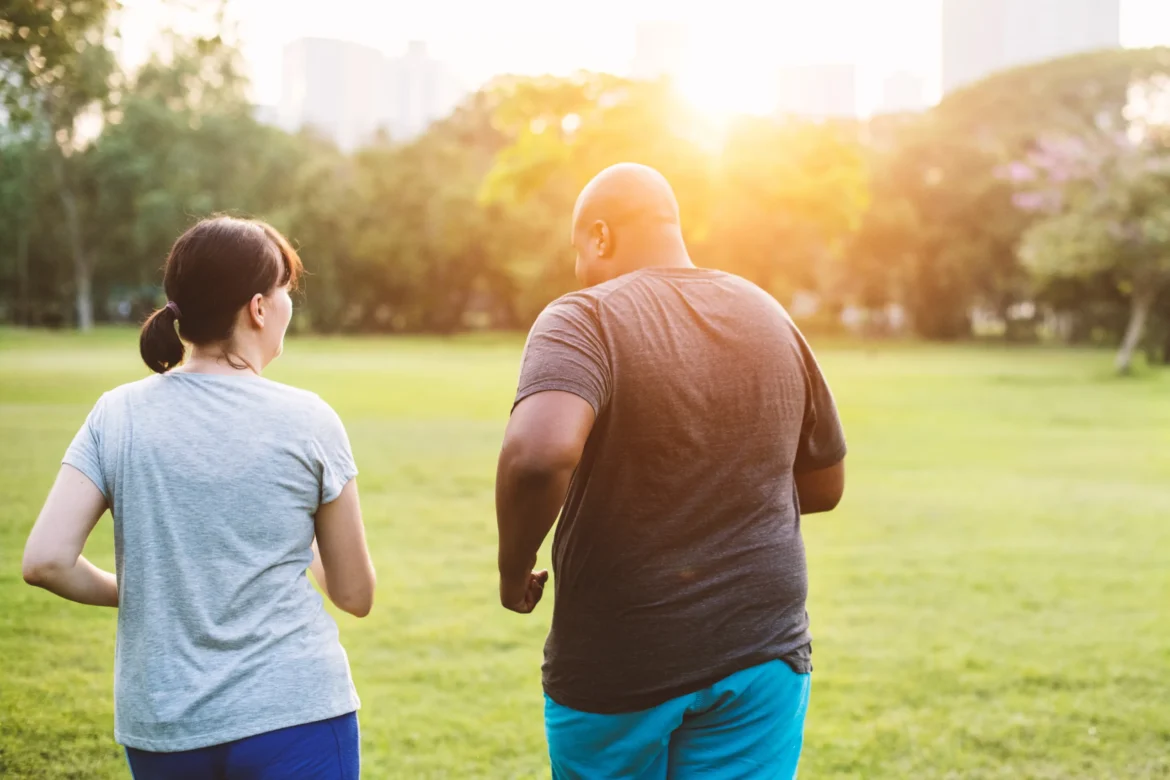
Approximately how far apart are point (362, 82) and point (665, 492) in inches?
6839

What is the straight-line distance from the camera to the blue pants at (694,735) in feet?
7.29

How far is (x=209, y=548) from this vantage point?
2008 millimetres

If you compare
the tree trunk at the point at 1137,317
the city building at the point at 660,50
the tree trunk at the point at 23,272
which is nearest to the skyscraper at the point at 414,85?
the tree trunk at the point at 23,272

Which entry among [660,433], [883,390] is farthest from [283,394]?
[883,390]

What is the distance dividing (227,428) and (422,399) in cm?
1963

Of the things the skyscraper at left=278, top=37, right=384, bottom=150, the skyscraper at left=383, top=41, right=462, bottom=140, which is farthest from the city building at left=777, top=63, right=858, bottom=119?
the skyscraper at left=278, top=37, right=384, bottom=150

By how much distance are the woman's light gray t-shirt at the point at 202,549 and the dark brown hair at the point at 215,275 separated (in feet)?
0.38

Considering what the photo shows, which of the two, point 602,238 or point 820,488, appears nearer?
point 602,238

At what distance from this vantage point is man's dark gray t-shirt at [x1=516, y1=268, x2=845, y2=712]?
2145 millimetres

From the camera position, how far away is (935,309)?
2111 inches

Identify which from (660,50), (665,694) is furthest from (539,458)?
(660,50)

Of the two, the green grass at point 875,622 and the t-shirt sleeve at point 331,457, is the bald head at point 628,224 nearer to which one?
the t-shirt sleeve at point 331,457

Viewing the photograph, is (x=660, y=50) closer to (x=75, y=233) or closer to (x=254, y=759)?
(x=254, y=759)

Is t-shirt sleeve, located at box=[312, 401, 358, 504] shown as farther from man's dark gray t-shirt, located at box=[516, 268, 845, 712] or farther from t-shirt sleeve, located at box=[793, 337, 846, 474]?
t-shirt sleeve, located at box=[793, 337, 846, 474]
